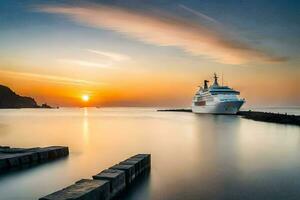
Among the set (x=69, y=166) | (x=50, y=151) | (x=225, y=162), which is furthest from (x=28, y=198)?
(x=225, y=162)

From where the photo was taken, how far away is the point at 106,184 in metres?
9.98

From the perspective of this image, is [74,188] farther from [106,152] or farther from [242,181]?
[106,152]

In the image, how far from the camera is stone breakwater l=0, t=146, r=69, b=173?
54.0ft

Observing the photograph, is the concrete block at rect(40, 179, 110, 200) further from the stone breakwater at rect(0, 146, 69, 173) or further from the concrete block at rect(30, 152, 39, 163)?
the concrete block at rect(30, 152, 39, 163)

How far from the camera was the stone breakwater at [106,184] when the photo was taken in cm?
862

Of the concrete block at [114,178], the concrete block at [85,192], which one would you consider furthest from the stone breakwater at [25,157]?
the concrete block at [85,192]

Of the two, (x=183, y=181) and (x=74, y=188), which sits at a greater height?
(x=74, y=188)

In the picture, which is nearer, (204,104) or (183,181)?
(183,181)

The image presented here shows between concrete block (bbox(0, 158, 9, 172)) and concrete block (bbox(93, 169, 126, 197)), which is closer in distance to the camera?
concrete block (bbox(93, 169, 126, 197))

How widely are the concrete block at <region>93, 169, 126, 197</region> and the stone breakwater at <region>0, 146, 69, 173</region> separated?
25.0ft

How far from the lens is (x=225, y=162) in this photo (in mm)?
19734

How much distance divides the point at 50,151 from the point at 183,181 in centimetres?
980

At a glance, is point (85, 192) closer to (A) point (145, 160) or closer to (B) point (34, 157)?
(A) point (145, 160)

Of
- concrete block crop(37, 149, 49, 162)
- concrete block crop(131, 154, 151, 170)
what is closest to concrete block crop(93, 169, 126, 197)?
concrete block crop(131, 154, 151, 170)
